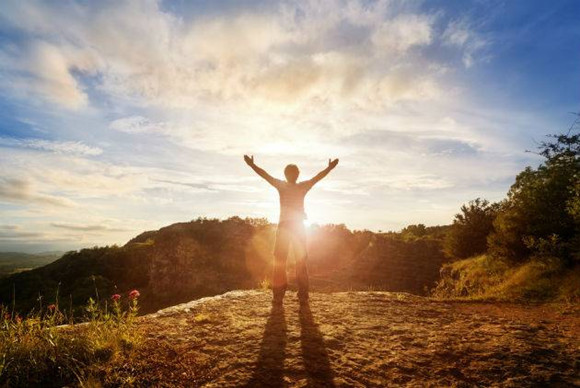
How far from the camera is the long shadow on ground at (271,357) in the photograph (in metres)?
3.17

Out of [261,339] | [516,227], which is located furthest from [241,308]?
[516,227]

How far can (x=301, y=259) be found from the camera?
6805mm

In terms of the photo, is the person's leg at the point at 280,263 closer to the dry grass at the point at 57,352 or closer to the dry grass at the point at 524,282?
the dry grass at the point at 57,352

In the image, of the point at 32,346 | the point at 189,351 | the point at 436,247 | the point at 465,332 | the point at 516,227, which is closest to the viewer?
the point at 32,346

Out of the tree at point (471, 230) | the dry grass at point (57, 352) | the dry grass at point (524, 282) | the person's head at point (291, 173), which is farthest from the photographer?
the tree at point (471, 230)

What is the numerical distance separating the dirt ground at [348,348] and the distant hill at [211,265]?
11.9 metres

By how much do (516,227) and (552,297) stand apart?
401 cm

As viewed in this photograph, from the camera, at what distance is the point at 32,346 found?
3494 millimetres

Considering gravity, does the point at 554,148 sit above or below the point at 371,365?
above

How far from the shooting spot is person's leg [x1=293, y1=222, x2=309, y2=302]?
6793 mm

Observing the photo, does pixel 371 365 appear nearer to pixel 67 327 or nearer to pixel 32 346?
pixel 32 346

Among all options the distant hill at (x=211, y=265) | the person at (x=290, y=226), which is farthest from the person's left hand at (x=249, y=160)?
the distant hill at (x=211, y=265)

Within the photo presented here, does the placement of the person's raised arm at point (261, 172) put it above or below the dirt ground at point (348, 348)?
above

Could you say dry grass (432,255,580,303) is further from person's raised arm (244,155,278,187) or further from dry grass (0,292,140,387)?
dry grass (0,292,140,387)
